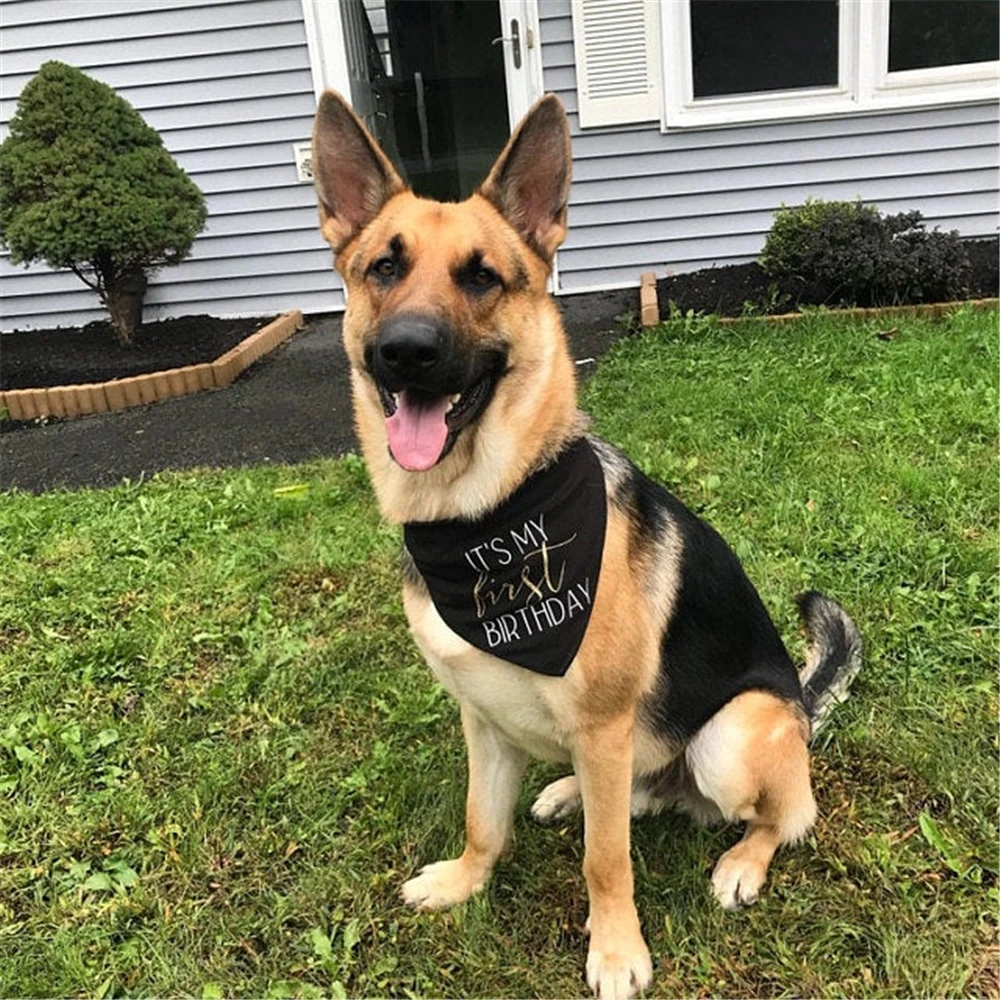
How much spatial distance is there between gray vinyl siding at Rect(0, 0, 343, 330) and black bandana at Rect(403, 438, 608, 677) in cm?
710

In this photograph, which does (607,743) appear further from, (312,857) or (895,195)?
(895,195)

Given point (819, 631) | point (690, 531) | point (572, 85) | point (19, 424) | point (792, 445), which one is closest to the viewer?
point (690, 531)

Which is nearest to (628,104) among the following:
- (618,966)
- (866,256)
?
(866,256)

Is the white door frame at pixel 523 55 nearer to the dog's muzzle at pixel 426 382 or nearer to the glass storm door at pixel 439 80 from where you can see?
the glass storm door at pixel 439 80

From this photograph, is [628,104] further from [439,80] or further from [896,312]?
[439,80]

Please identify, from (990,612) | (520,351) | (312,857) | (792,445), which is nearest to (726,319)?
(792,445)

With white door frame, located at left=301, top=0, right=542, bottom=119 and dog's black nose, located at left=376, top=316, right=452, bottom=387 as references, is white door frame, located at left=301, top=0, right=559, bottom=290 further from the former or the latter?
dog's black nose, located at left=376, top=316, right=452, bottom=387

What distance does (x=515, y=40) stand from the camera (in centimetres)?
782

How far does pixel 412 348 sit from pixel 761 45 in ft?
25.0

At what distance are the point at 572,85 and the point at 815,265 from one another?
112 inches

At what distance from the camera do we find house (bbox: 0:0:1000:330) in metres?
7.77

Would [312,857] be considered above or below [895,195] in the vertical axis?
below

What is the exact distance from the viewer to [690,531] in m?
2.45

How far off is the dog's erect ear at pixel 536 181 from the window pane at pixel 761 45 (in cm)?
663
